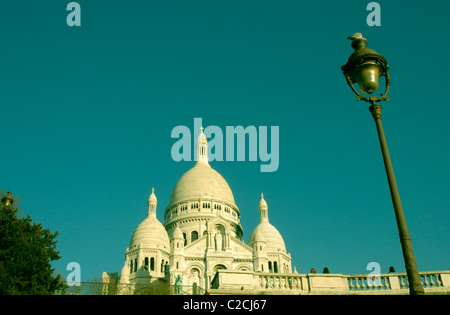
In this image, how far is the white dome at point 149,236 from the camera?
188ft

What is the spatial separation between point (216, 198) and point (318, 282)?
Result: 5821 cm

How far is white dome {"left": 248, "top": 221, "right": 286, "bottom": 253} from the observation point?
207 feet

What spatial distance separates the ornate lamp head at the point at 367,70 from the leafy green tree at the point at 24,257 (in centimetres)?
1782

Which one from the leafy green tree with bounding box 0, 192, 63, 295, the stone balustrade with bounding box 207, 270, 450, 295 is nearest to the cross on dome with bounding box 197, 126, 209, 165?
the leafy green tree with bounding box 0, 192, 63, 295

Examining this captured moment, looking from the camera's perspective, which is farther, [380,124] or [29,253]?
[29,253]

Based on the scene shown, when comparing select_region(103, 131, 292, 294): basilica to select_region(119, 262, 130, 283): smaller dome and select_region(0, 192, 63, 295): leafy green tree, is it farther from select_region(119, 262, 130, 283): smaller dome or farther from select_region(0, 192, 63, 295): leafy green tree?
select_region(0, 192, 63, 295): leafy green tree

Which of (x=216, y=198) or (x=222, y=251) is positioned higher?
(x=216, y=198)

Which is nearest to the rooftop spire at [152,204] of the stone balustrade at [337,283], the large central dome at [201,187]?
the large central dome at [201,187]

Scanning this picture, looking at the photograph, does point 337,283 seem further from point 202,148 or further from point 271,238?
point 202,148
